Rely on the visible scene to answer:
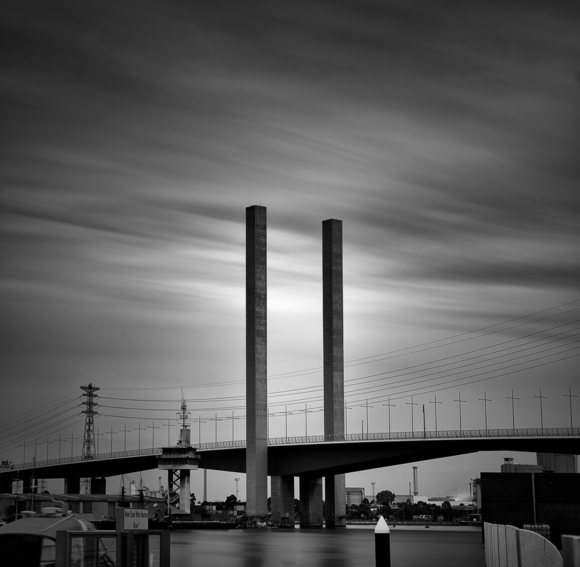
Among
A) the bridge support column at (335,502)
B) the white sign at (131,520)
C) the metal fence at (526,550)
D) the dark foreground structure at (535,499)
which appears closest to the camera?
the metal fence at (526,550)

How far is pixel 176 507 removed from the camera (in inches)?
6629

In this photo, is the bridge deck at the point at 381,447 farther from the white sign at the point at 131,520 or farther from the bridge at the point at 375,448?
the white sign at the point at 131,520

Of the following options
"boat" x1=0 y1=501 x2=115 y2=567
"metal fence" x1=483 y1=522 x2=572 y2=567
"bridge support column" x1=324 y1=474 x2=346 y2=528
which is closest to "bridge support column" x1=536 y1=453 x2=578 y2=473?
"bridge support column" x1=324 y1=474 x2=346 y2=528

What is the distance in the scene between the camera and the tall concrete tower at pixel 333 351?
14250 centimetres

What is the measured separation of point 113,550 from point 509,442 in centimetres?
11558

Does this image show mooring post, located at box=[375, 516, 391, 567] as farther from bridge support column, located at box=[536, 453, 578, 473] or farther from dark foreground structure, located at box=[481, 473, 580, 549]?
bridge support column, located at box=[536, 453, 578, 473]

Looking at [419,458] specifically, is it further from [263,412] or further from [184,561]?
[184,561]

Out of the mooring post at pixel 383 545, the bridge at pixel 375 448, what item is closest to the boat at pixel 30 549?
the mooring post at pixel 383 545

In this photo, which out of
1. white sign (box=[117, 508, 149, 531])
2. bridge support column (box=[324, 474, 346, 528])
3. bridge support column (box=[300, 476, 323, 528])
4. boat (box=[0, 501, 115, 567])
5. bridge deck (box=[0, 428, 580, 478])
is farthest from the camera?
bridge support column (box=[324, 474, 346, 528])

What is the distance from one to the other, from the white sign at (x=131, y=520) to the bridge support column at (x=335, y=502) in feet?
440

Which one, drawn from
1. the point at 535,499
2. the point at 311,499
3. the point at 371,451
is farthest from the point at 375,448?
the point at 535,499

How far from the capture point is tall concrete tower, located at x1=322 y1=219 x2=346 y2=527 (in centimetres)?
14250

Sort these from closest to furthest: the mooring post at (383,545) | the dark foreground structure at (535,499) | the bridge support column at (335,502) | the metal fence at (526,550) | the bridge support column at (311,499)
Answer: the metal fence at (526,550) < the mooring post at (383,545) < the dark foreground structure at (535,499) < the bridge support column at (311,499) < the bridge support column at (335,502)

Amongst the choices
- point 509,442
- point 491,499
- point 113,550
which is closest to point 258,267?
point 509,442
